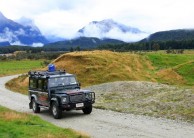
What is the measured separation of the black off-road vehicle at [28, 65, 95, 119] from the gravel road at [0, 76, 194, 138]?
692 millimetres

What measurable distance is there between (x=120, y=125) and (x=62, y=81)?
6349 mm

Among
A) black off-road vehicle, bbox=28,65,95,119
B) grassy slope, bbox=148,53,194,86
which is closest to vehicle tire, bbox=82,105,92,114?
black off-road vehicle, bbox=28,65,95,119

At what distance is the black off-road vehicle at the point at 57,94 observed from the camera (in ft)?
74.8

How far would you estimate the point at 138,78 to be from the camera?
1886 inches

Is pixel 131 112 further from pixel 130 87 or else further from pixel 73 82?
pixel 130 87

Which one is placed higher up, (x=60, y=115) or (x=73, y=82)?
(x=73, y=82)

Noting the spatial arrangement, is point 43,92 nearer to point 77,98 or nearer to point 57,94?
point 57,94

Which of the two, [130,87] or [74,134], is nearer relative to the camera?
[74,134]

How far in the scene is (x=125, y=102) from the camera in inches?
1141

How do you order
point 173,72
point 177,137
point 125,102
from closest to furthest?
1. point 177,137
2. point 125,102
3. point 173,72

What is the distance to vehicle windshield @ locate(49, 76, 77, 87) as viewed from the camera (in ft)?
80.2

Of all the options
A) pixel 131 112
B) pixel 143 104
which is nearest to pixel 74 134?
pixel 131 112

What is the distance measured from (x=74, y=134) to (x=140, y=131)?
10.4 ft

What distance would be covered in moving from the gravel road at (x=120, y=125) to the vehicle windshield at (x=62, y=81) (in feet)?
6.39
